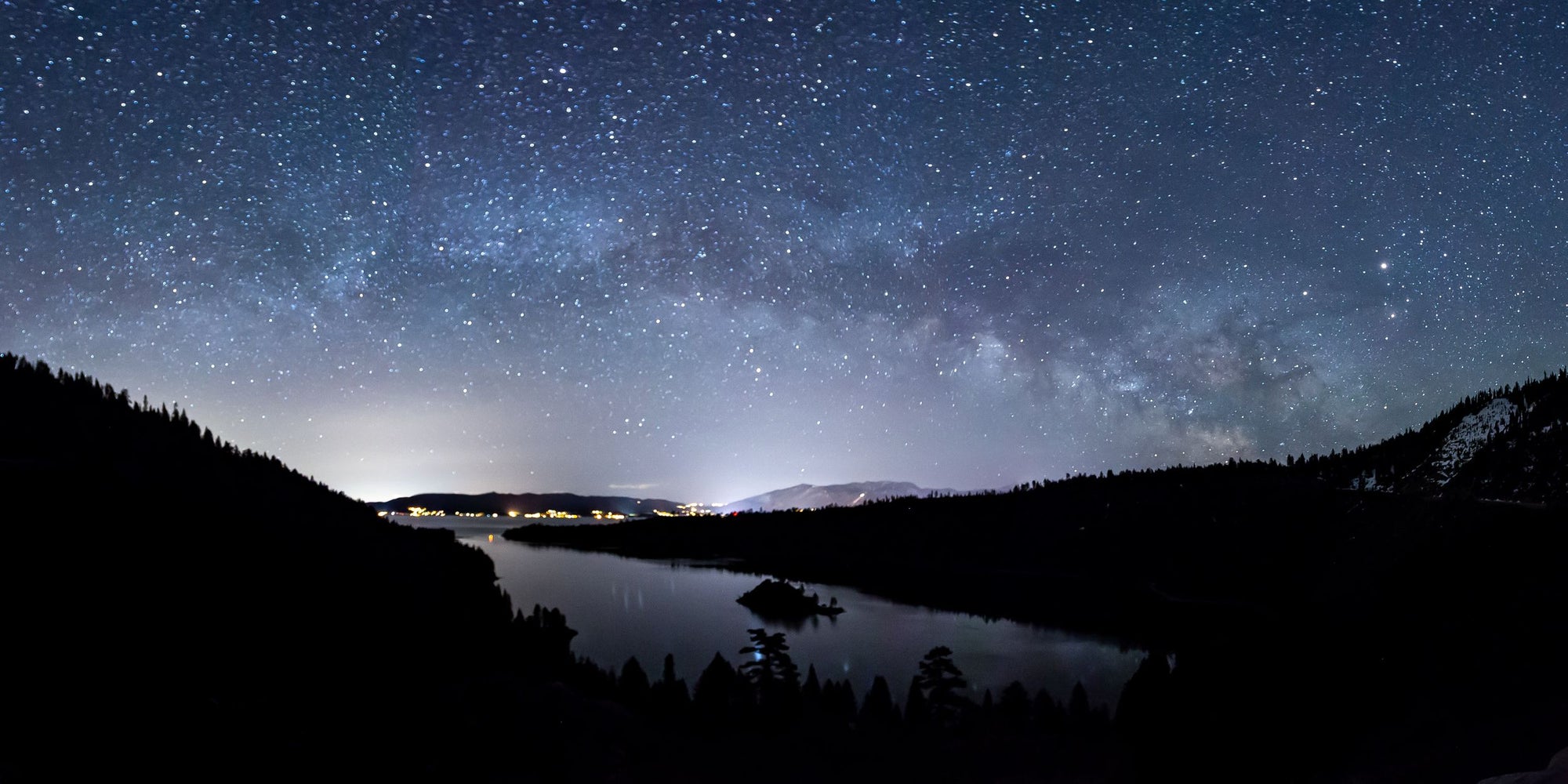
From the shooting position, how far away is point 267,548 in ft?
55.7

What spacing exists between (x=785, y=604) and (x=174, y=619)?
3401cm

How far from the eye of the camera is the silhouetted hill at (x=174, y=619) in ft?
27.6

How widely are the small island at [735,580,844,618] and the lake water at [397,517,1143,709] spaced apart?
939 mm

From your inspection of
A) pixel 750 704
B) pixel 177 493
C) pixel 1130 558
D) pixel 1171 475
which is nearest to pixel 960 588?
pixel 1130 558

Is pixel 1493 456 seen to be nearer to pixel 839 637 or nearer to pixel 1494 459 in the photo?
pixel 1494 459

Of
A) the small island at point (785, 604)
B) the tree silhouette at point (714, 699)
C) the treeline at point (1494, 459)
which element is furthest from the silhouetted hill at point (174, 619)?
the treeline at point (1494, 459)

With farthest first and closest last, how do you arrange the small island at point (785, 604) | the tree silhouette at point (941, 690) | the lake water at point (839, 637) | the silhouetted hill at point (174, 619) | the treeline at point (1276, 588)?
1. the small island at point (785, 604)
2. the lake water at point (839, 637)
3. the tree silhouette at point (941, 690)
4. the treeline at point (1276, 588)
5. the silhouetted hill at point (174, 619)

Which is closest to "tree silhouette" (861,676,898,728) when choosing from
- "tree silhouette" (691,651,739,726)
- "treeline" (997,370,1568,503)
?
"tree silhouette" (691,651,739,726)

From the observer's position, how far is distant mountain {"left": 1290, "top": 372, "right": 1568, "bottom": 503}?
26.6 m

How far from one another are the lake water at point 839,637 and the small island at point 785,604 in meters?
0.94

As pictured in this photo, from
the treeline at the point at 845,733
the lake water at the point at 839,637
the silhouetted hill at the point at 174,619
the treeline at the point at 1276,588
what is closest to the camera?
the silhouetted hill at the point at 174,619

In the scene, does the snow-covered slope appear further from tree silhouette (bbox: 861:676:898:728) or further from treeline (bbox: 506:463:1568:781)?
tree silhouette (bbox: 861:676:898:728)

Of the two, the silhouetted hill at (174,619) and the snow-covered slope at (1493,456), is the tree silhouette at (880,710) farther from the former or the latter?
the snow-covered slope at (1493,456)

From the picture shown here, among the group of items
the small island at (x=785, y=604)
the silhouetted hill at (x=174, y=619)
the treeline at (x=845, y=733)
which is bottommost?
the small island at (x=785, y=604)
